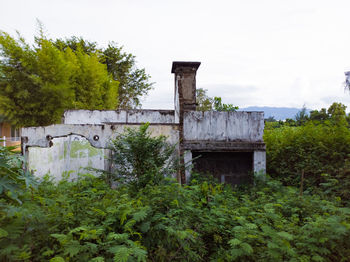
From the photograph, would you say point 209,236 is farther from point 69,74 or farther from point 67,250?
point 69,74

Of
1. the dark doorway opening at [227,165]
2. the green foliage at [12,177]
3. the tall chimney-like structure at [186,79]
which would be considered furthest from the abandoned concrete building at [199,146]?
the green foliage at [12,177]

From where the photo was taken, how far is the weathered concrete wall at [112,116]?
12.4 meters

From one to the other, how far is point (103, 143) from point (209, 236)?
4.29 m

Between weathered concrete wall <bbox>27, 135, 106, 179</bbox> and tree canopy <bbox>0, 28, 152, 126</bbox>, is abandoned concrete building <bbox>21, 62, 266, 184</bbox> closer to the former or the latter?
weathered concrete wall <bbox>27, 135, 106, 179</bbox>

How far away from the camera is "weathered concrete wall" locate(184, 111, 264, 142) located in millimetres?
7992

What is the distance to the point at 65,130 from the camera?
7.21 metres

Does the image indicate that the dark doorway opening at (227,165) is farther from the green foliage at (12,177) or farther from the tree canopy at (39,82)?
the tree canopy at (39,82)

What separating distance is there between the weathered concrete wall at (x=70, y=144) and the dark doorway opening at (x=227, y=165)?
1329mm

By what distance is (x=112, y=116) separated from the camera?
12414 millimetres

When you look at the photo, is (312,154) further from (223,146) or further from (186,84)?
(186,84)

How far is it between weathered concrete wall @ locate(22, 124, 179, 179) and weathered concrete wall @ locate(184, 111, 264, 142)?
0.60m

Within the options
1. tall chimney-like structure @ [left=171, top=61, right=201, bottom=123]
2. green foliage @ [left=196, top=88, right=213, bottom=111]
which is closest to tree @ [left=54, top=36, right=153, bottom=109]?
green foliage @ [left=196, top=88, right=213, bottom=111]

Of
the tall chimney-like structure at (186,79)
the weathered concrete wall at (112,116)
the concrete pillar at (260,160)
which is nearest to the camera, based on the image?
the concrete pillar at (260,160)

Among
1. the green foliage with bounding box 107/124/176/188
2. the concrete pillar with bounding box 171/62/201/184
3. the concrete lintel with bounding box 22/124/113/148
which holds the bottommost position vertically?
the green foliage with bounding box 107/124/176/188
